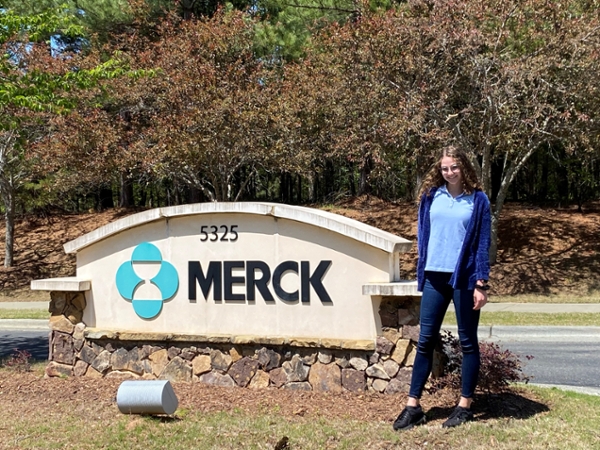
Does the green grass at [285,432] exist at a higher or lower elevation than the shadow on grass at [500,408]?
lower

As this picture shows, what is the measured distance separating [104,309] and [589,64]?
11503 mm

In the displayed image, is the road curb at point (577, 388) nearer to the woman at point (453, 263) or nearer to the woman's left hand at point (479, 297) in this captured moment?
the woman at point (453, 263)

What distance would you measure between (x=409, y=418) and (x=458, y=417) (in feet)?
1.19

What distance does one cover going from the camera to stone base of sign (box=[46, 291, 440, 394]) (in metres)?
5.94

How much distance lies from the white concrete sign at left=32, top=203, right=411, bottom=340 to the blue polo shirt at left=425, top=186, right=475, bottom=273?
1082mm

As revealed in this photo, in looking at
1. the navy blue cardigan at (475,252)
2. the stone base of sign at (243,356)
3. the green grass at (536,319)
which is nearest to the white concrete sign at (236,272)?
the stone base of sign at (243,356)

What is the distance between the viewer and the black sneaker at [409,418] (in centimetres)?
484

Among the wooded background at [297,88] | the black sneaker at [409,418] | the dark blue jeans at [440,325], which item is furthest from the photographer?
the wooded background at [297,88]

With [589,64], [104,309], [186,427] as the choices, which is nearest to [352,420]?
[186,427]

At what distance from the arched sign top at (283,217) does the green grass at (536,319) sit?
20.1 feet

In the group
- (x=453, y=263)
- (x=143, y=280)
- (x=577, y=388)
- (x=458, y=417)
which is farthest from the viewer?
(x=143, y=280)

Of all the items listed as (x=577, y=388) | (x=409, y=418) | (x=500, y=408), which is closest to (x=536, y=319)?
(x=577, y=388)

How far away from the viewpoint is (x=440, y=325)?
16.0ft

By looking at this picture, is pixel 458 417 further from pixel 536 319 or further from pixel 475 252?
pixel 536 319
